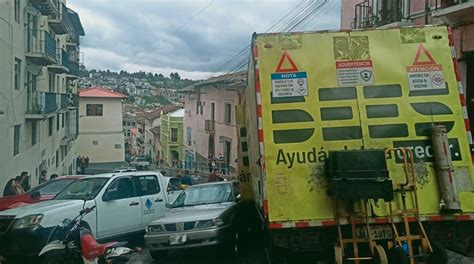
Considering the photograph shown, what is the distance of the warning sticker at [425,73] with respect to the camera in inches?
251

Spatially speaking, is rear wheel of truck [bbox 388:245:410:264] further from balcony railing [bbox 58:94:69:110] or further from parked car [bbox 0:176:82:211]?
balcony railing [bbox 58:94:69:110]

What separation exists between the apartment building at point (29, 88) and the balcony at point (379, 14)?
1281cm

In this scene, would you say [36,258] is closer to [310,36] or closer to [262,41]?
[262,41]

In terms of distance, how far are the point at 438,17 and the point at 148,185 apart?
7864mm

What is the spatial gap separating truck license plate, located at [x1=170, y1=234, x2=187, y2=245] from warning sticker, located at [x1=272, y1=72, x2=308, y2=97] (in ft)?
11.7

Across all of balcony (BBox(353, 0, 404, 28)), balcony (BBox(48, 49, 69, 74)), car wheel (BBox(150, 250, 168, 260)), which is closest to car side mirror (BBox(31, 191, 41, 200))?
car wheel (BBox(150, 250, 168, 260))

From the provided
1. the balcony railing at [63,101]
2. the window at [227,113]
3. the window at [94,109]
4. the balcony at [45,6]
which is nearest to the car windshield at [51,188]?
the balcony at [45,6]

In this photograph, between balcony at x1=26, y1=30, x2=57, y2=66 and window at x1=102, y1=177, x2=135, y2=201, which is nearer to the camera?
window at x1=102, y1=177, x2=135, y2=201

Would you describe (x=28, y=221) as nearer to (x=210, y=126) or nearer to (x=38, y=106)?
(x=38, y=106)

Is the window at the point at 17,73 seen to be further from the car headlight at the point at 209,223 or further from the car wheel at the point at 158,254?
the car headlight at the point at 209,223

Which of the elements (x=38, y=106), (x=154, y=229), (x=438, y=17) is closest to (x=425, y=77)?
(x=154, y=229)

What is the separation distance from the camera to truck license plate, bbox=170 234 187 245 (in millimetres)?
8672

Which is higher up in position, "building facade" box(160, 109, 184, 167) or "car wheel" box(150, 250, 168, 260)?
"building facade" box(160, 109, 184, 167)

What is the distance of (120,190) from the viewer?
9.85 metres
